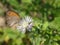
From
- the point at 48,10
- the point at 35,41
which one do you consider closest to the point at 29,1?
the point at 48,10

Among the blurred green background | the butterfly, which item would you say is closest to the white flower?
the blurred green background

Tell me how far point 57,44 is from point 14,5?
0.90 metres

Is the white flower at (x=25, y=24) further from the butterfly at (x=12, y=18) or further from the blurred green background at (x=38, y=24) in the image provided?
the butterfly at (x=12, y=18)

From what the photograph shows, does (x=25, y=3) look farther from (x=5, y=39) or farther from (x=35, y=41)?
(x=35, y=41)

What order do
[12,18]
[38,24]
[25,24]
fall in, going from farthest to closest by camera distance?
[12,18] < [25,24] < [38,24]

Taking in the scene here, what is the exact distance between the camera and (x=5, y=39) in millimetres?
3000

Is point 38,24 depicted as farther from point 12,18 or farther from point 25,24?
point 12,18

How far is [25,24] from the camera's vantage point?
2820 mm

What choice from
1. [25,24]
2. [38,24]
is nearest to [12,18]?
[25,24]

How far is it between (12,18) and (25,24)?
40 centimetres

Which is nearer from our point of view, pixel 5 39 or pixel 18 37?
pixel 18 37

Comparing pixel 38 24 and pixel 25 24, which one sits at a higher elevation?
pixel 38 24

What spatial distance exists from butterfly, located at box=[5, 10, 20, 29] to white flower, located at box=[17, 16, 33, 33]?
0.51 feet

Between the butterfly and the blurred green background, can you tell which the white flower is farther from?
the butterfly
